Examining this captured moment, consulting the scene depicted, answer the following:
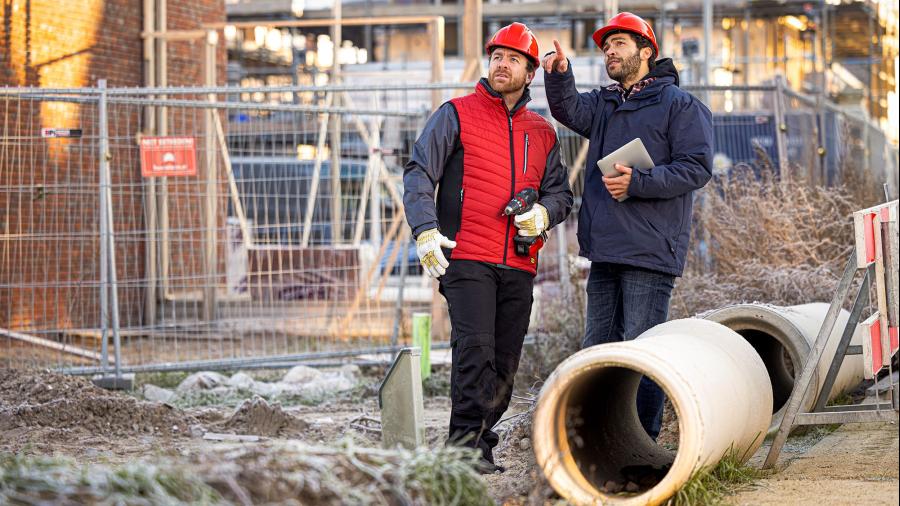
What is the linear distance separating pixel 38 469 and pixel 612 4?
1099cm

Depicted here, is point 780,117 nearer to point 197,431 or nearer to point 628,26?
point 628,26

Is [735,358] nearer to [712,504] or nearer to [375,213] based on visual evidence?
[712,504]

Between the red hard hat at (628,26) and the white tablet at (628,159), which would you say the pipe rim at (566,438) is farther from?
the red hard hat at (628,26)

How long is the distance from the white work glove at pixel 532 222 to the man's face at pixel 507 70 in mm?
590

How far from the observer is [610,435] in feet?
18.9

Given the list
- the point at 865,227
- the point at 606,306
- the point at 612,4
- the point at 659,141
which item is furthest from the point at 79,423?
the point at 612,4

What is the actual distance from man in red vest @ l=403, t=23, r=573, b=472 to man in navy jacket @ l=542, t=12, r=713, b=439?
0.19m

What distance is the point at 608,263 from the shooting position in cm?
612

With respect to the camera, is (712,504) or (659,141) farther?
(659,141)

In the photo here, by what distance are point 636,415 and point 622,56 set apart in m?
1.70

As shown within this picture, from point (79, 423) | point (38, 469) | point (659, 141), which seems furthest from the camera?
point (79, 423)

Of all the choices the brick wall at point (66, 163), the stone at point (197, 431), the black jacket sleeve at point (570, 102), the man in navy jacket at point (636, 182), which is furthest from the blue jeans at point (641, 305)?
the brick wall at point (66, 163)

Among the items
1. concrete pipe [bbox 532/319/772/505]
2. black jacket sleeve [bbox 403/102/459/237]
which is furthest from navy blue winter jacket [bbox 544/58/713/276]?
black jacket sleeve [bbox 403/102/459/237]

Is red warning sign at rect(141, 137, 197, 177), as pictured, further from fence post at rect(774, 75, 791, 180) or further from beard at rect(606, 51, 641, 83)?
fence post at rect(774, 75, 791, 180)
